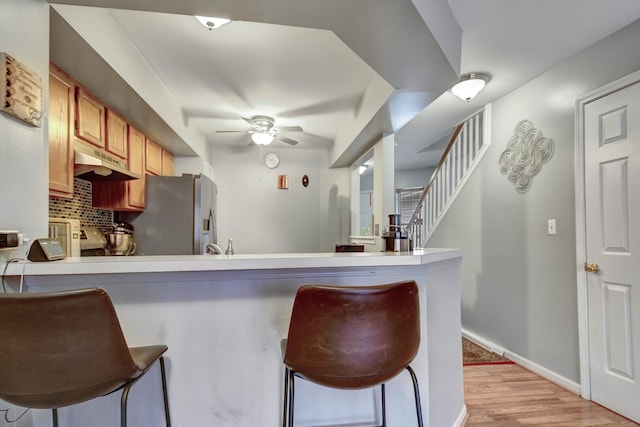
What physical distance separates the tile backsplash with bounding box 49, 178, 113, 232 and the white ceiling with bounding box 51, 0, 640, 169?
1.14 metres

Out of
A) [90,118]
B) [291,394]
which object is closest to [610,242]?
[291,394]

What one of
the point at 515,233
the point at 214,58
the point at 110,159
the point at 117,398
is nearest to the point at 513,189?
the point at 515,233

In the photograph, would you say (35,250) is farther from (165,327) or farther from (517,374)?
(517,374)

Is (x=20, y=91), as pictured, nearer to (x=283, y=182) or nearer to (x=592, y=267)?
(x=592, y=267)

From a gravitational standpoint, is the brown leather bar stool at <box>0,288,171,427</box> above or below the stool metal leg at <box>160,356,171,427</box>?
above

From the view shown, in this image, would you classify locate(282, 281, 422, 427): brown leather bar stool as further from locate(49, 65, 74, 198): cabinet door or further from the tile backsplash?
the tile backsplash

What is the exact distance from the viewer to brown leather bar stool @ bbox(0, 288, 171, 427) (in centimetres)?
87

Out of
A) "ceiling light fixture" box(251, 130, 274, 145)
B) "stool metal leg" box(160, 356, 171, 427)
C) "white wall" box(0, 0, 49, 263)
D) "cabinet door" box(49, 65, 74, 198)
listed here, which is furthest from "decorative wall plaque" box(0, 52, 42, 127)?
"ceiling light fixture" box(251, 130, 274, 145)

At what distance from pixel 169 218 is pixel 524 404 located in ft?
11.1

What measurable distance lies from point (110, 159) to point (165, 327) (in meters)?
1.58

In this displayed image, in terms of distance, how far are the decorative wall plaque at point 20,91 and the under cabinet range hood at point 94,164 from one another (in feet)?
2.39

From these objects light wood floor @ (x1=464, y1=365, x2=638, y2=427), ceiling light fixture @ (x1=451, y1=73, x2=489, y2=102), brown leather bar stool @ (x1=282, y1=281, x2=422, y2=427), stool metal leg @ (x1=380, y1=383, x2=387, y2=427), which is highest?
ceiling light fixture @ (x1=451, y1=73, x2=489, y2=102)

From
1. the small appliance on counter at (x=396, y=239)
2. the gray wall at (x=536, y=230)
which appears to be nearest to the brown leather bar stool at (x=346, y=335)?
the small appliance on counter at (x=396, y=239)

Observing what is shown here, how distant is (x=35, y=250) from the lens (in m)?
1.15
